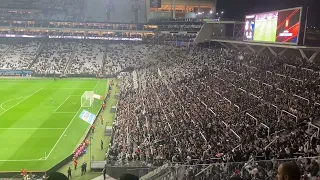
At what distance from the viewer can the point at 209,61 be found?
144ft

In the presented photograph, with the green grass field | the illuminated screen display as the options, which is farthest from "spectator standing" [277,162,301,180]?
the green grass field

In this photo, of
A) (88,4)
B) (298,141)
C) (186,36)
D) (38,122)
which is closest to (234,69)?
(38,122)

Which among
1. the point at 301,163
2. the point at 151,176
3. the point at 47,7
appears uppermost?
the point at 47,7

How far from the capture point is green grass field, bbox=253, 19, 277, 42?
31656 millimetres

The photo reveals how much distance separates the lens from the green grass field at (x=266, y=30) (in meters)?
31.7

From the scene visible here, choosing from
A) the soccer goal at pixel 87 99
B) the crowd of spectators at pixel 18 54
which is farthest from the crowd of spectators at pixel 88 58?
the soccer goal at pixel 87 99

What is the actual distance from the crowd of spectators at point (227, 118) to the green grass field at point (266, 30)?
1.95 meters

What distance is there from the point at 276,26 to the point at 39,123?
22.4 meters

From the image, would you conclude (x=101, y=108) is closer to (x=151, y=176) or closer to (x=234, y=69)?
(x=234, y=69)

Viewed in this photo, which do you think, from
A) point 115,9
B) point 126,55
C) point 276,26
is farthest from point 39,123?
point 115,9

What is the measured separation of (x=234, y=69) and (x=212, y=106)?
1129cm

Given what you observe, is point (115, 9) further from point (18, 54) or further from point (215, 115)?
point (215, 115)

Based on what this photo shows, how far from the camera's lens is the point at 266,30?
33.2 meters

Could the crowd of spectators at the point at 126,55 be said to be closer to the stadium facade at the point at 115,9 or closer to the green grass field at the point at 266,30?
the stadium facade at the point at 115,9
